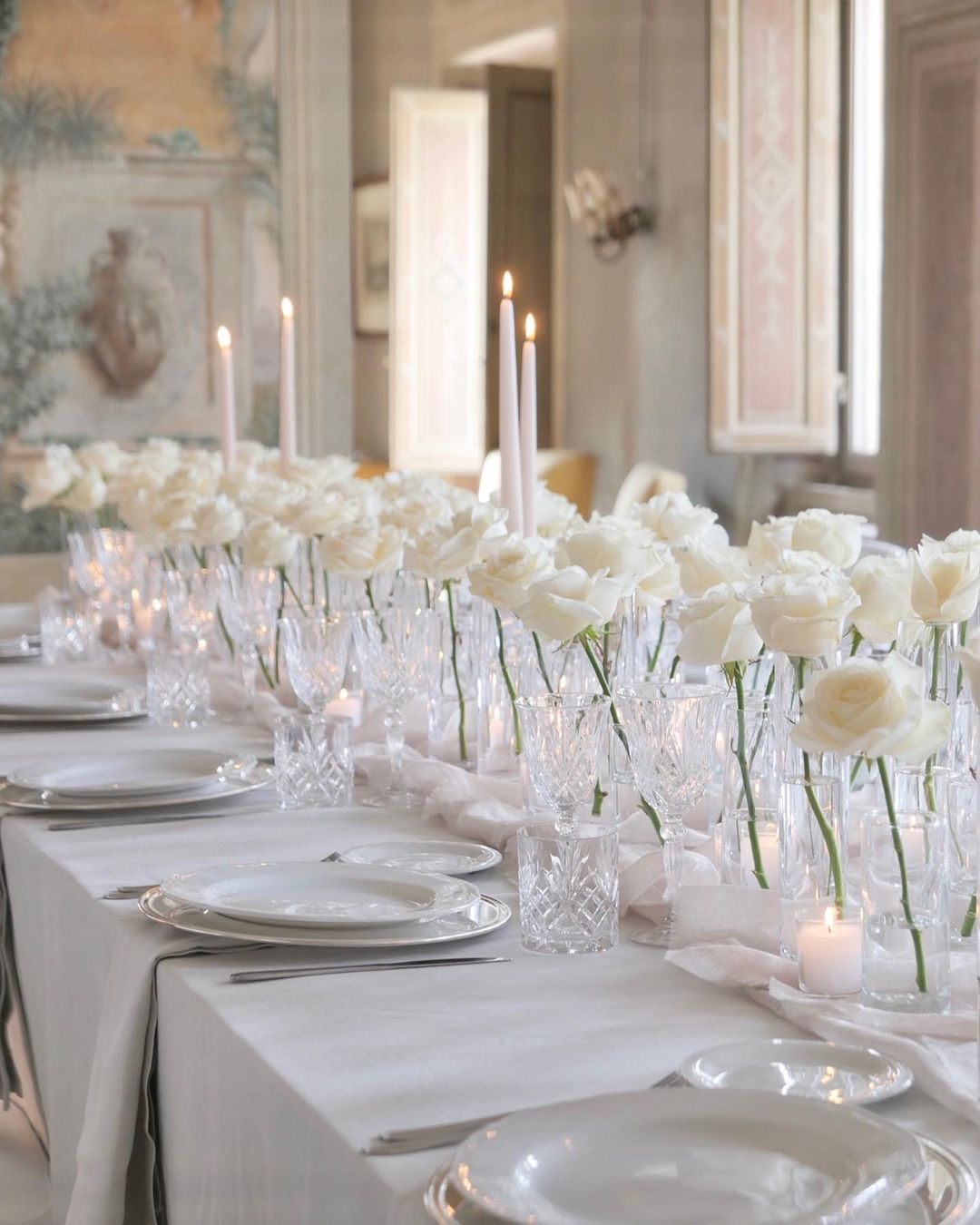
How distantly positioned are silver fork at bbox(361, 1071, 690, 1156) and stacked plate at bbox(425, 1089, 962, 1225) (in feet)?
0.13

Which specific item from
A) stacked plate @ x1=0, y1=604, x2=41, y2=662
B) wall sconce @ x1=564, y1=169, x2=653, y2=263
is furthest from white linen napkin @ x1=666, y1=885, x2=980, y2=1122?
wall sconce @ x1=564, y1=169, x2=653, y2=263

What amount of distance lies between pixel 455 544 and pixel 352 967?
699mm

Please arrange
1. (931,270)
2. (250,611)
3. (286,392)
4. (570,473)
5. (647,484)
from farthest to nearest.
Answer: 1. (570,473)
2. (647,484)
3. (931,270)
4. (286,392)
5. (250,611)

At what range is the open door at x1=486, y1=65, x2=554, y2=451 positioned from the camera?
928 cm

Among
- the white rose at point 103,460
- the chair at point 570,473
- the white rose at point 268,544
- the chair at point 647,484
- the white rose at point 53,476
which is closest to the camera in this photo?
the white rose at point 268,544

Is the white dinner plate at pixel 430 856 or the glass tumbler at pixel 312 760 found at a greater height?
the glass tumbler at pixel 312 760

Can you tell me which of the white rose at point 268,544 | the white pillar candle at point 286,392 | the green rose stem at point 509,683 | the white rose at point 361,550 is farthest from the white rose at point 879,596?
the white pillar candle at point 286,392

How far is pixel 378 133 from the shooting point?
9969 mm

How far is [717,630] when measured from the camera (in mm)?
1339

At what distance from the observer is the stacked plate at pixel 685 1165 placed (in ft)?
2.77

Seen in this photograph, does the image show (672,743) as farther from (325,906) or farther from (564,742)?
(325,906)

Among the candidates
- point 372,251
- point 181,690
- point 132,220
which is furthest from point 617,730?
point 372,251

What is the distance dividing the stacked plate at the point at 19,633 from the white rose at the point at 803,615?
7.02ft

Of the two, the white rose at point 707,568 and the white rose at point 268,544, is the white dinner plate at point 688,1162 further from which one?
the white rose at point 268,544
